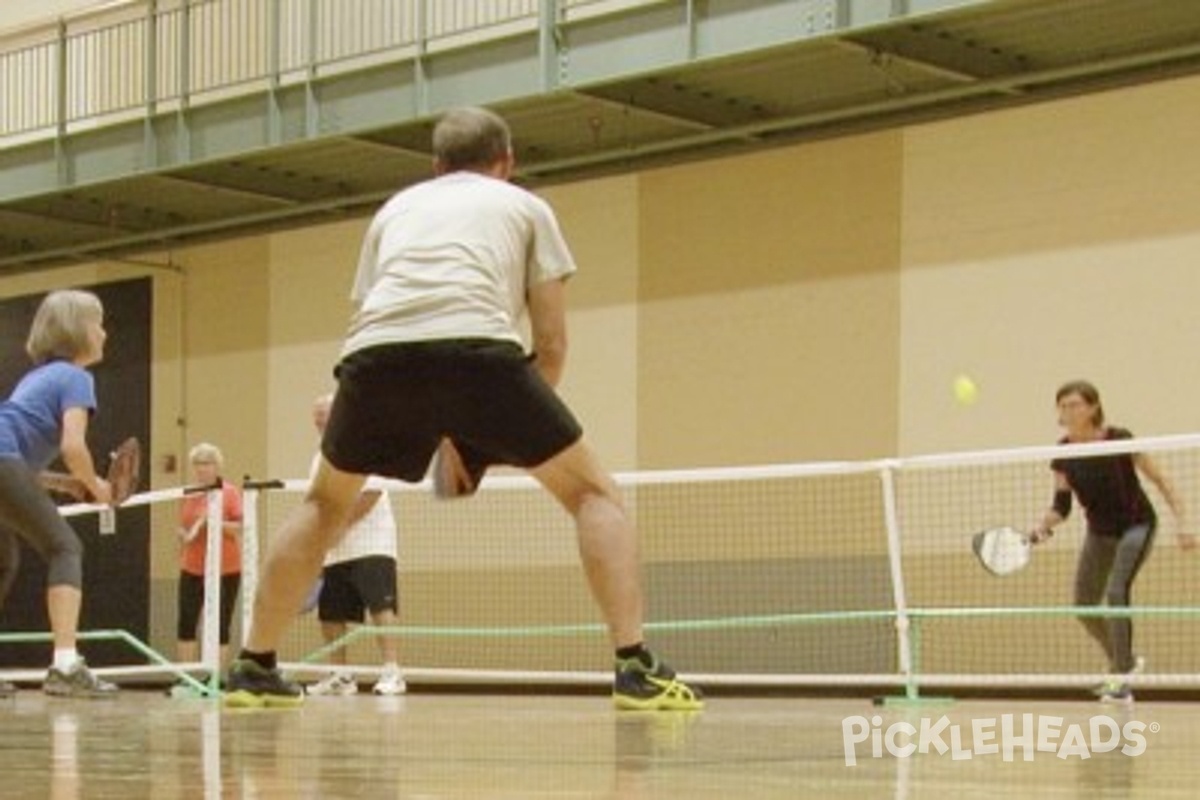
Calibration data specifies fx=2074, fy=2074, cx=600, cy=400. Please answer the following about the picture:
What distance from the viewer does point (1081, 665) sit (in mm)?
13672

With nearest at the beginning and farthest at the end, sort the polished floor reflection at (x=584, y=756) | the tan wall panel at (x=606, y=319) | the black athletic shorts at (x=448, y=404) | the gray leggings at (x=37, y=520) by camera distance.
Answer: the polished floor reflection at (x=584, y=756) < the black athletic shorts at (x=448, y=404) < the gray leggings at (x=37, y=520) < the tan wall panel at (x=606, y=319)

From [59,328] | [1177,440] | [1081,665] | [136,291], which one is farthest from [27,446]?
[136,291]

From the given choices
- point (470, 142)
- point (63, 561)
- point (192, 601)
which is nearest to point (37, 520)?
point (63, 561)

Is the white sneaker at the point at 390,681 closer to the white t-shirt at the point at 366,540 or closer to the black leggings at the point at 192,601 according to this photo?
the white t-shirt at the point at 366,540

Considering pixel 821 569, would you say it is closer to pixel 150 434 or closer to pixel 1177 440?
pixel 1177 440

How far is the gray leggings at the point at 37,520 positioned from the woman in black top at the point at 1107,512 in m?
4.70

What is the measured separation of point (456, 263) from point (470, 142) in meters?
0.42

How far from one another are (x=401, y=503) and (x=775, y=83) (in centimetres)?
476

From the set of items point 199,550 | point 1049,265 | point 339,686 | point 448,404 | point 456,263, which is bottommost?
point 339,686

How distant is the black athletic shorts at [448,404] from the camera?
5.21 meters

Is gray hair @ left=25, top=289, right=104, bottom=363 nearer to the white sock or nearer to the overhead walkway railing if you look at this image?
the white sock

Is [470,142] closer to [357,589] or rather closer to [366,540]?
[366,540]

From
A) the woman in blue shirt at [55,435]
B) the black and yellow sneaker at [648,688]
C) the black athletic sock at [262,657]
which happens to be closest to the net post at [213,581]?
the woman in blue shirt at [55,435]

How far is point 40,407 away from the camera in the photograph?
8508mm
